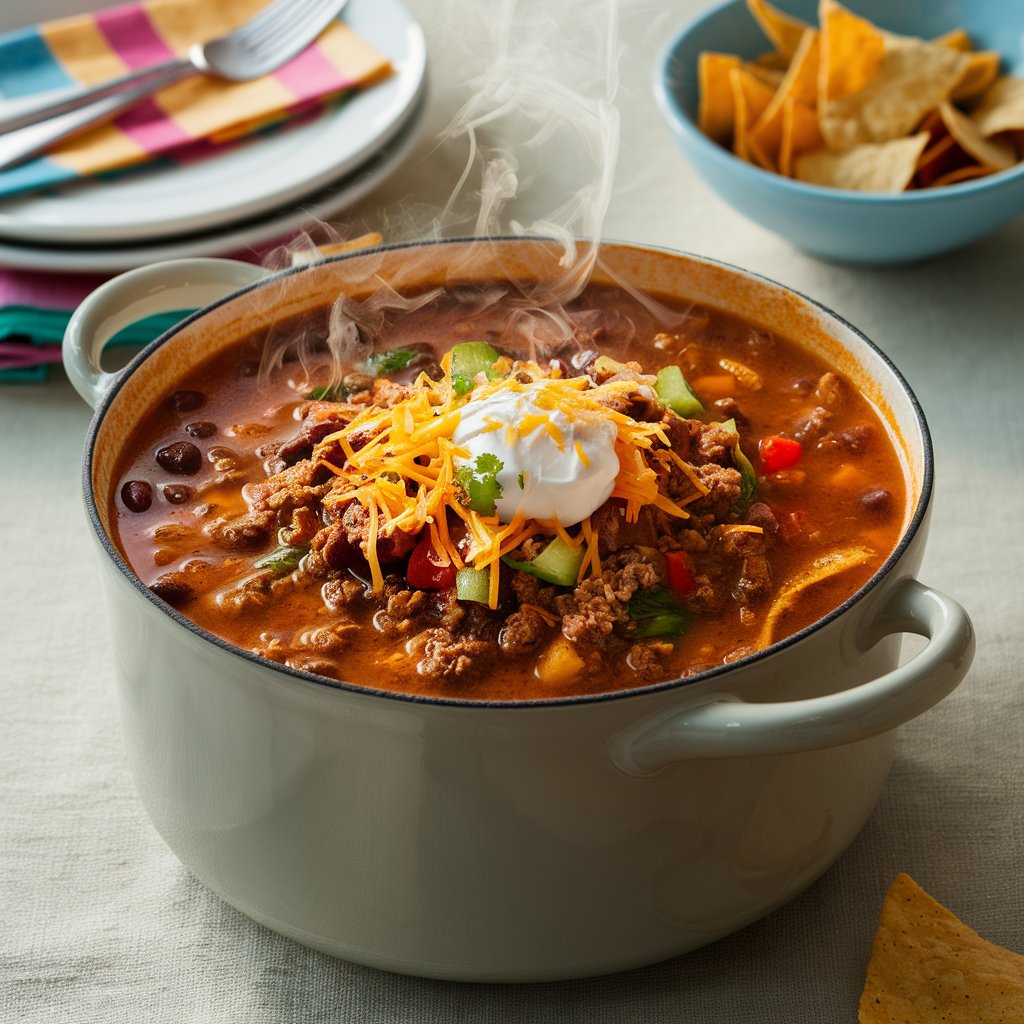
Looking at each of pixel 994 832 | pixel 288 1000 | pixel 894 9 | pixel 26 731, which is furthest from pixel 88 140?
pixel 994 832

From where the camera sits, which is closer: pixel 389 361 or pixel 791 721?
pixel 791 721

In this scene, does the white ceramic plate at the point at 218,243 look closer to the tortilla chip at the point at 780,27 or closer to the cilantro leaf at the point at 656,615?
the tortilla chip at the point at 780,27

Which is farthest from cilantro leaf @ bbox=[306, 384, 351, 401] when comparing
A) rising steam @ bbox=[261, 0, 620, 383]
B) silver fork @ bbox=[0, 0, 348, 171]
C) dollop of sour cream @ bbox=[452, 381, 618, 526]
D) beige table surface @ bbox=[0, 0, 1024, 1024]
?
silver fork @ bbox=[0, 0, 348, 171]

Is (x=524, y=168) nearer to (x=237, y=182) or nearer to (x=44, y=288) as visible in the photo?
(x=237, y=182)

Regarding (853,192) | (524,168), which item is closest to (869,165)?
(853,192)

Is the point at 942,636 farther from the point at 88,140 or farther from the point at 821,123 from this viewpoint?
the point at 88,140

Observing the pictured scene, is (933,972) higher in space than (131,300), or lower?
lower

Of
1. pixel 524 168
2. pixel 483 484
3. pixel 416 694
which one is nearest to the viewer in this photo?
pixel 416 694

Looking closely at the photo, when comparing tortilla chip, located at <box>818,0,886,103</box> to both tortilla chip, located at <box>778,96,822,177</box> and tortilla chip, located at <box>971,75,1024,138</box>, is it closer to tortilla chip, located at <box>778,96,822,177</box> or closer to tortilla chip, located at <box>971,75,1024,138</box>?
tortilla chip, located at <box>778,96,822,177</box>
